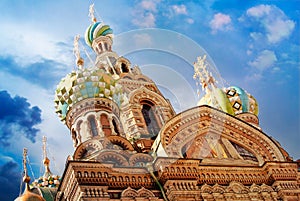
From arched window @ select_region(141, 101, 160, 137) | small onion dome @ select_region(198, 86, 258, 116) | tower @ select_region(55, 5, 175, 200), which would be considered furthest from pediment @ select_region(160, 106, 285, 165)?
small onion dome @ select_region(198, 86, 258, 116)

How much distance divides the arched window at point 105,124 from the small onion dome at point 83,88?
0.47 m

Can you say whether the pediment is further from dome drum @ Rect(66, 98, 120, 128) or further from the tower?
dome drum @ Rect(66, 98, 120, 128)

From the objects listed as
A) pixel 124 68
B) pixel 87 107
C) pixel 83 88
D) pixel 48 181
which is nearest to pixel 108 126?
pixel 87 107

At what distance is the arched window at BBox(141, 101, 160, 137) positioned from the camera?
40.7 ft

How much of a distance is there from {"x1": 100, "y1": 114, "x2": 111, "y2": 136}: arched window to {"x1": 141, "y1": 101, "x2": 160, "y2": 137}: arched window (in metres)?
1.92

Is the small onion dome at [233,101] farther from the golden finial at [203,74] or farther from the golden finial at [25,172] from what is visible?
the golden finial at [25,172]

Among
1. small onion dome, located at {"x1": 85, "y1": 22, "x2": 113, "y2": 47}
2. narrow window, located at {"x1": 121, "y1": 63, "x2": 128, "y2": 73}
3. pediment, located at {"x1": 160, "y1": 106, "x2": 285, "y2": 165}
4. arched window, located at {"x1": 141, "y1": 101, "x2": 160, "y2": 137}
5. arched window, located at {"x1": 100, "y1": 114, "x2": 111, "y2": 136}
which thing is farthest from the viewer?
small onion dome, located at {"x1": 85, "y1": 22, "x2": 113, "y2": 47}

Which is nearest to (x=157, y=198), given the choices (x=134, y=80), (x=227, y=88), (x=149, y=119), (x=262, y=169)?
(x=262, y=169)

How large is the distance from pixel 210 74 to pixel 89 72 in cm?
590

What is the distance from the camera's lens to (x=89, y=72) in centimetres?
1069

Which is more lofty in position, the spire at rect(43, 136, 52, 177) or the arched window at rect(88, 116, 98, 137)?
the spire at rect(43, 136, 52, 177)

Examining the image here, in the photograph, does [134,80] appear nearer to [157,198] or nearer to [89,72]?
[89,72]

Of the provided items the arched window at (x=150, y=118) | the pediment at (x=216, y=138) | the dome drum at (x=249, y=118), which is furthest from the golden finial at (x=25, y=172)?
the dome drum at (x=249, y=118)

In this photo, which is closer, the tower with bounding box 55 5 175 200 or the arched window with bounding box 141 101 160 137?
the tower with bounding box 55 5 175 200
